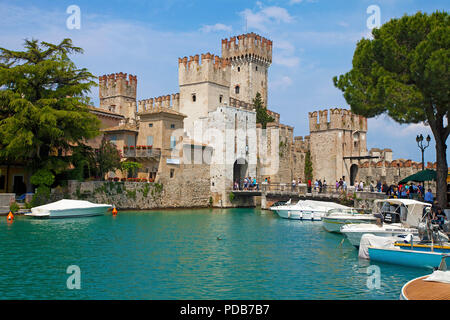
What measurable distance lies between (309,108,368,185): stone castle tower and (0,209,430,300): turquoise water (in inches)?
975

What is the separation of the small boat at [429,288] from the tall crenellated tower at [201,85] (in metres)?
38.0

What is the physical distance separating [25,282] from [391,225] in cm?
1446

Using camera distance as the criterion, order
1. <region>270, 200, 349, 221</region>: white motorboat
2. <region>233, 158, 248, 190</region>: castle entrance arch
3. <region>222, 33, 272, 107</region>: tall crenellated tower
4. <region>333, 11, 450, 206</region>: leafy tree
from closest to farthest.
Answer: <region>333, 11, 450, 206</region>: leafy tree, <region>270, 200, 349, 221</region>: white motorboat, <region>233, 158, 248, 190</region>: castle entrance arch, <region>222, 33, 272, 107</region>: tall crenellated tower

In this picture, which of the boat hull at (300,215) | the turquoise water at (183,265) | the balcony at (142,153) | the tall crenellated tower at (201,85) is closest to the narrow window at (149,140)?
the balcony at (142,153)

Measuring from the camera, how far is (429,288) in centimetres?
893

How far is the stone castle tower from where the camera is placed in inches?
1906

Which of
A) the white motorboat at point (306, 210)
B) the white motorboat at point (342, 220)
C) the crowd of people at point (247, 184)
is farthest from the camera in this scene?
the crowd of people at point (247, 184)

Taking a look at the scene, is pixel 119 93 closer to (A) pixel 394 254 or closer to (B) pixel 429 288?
(A) pixel 394 254

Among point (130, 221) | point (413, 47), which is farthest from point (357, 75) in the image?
point (130, 221)

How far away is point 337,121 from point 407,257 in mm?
35023

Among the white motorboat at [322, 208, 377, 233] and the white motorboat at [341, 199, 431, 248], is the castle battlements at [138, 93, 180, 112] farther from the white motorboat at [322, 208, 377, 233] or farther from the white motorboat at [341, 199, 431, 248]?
the white motorboat at [341, 199, 431, 248]

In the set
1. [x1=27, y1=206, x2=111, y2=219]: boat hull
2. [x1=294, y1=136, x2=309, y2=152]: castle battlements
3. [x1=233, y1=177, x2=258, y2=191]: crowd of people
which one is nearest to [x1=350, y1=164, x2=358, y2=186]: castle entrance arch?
[x1=294, y1=136, x2=309, y2=152]: castle battlements

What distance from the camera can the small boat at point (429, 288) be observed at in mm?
8484

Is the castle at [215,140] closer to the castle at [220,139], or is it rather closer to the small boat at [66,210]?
the castle at [220,139]
